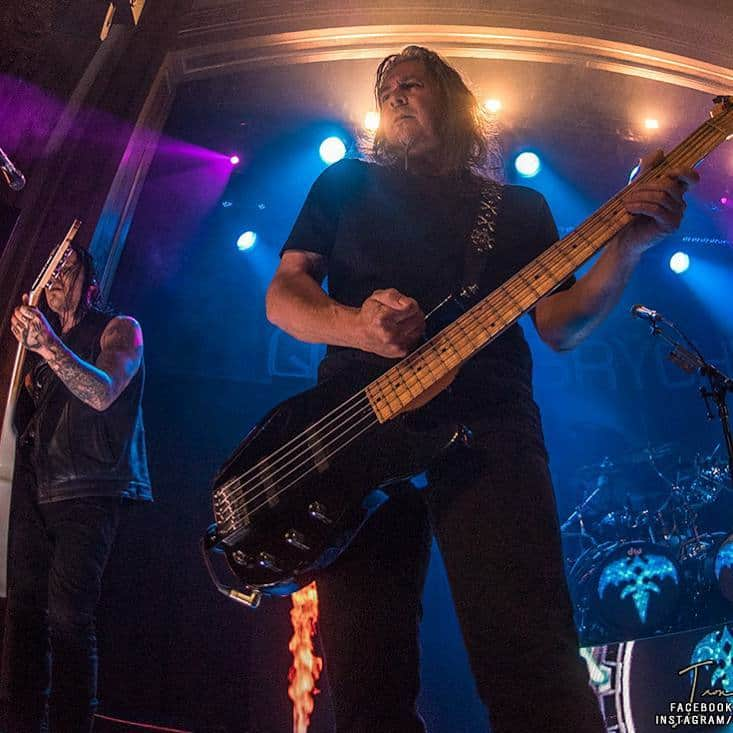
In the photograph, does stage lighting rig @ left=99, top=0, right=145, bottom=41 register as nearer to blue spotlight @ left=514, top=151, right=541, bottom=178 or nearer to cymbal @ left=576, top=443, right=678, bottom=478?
blue spotlight @ left=514, top=151, right=541, bottom=178

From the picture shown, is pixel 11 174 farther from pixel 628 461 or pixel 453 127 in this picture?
pixel 628 461

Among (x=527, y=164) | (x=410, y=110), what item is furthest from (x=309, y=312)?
(x=527, y=164)

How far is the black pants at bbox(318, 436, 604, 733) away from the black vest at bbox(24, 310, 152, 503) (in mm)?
1514

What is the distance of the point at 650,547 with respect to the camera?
440 centimetres

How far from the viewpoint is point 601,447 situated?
6215 mm

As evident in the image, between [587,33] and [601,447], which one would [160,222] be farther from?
[601,447]

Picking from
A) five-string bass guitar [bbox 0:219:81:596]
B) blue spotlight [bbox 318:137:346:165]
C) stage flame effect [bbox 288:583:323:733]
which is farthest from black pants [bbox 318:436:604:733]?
blue spotlight [bbox 318:137:346:165]

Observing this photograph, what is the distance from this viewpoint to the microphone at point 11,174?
2.67 metres

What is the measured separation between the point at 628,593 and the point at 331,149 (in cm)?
454

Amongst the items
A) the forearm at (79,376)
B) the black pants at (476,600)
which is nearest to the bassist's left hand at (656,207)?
the black pants at (476,600)

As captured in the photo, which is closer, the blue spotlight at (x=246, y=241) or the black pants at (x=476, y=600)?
the black pants at (x=476, y=600)

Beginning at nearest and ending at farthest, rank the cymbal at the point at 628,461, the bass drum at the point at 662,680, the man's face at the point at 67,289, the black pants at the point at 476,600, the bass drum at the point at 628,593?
the black pants at the point at 476,600, the bass drum at the point at 662,680, the man's face at the point at 67,289, the bass drum at the point at 628,593, the cymbal at the point at 628,461
